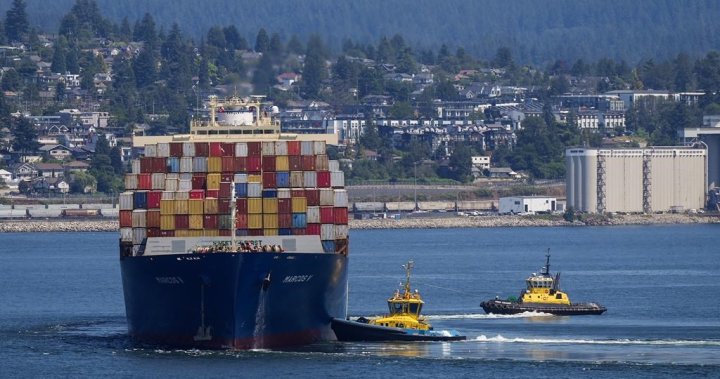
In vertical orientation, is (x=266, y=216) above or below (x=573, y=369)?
above

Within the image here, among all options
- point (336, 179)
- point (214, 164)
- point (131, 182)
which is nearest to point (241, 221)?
point (214, 164)

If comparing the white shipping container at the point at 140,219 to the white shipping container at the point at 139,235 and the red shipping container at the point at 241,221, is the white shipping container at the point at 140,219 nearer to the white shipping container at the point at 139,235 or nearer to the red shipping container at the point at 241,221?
the white shipping container at the point at 139,235

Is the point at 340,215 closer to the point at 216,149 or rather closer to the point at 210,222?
the point at 216,149

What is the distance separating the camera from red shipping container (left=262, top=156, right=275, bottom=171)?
7956cm

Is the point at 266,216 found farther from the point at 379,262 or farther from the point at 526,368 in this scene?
the point at 379,262

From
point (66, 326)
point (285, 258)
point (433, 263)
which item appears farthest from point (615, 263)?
point (285, 258)

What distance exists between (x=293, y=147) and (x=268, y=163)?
3.99 feet

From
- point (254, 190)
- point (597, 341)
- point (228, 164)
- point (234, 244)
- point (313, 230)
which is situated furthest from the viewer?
point (597, 341)

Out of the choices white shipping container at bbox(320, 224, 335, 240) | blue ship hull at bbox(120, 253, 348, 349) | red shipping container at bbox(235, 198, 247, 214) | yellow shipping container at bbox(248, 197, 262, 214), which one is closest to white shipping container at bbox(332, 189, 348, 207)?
white shipping container at bbox(320, 224, 335, 240)

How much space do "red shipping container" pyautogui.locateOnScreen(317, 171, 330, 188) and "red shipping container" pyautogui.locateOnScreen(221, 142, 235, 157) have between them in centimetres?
316

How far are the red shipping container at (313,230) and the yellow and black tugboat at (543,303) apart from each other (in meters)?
16.4

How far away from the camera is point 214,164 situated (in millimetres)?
79500

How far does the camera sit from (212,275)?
73.8 meters

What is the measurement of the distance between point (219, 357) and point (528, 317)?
21712 millimetres
